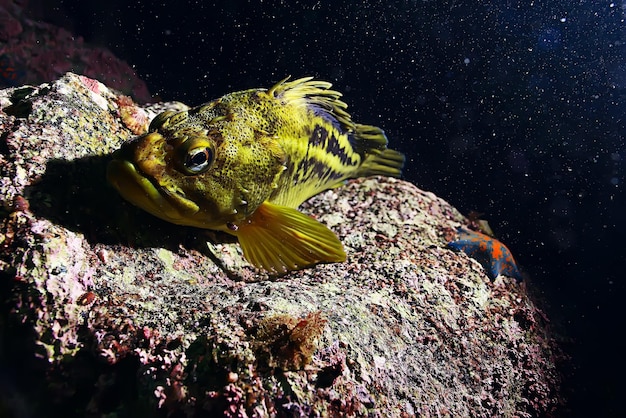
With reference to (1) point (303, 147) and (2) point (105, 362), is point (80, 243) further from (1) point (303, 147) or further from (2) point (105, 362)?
(1) point (303, 147)

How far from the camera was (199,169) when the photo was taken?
8.34 ft

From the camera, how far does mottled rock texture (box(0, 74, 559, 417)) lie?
176 cm

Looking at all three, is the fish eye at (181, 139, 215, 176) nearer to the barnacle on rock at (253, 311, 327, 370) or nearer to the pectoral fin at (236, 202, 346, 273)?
the pectoral fin at (236, 202, 346, 273)

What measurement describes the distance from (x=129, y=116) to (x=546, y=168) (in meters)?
6.19

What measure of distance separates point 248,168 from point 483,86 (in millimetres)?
5472

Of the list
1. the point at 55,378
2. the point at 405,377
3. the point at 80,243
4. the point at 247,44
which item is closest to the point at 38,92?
the point at 80,243

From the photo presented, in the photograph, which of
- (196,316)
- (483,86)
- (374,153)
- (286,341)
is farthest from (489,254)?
(483,86)

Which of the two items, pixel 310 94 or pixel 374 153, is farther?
pixel 374 153

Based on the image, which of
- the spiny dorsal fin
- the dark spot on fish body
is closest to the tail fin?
the dark spot on fish body

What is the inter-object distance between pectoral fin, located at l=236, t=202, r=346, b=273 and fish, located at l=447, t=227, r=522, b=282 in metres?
1.46

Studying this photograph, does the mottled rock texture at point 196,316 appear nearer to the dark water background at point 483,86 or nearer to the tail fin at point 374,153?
the tail fin at point 374,153

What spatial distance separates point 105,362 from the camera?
1809mm

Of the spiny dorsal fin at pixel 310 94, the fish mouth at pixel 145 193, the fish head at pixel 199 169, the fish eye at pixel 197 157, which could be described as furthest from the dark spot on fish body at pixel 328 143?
the fish mouth at pixel 145 193

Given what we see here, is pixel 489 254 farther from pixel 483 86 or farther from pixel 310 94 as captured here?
pixel 483 86
